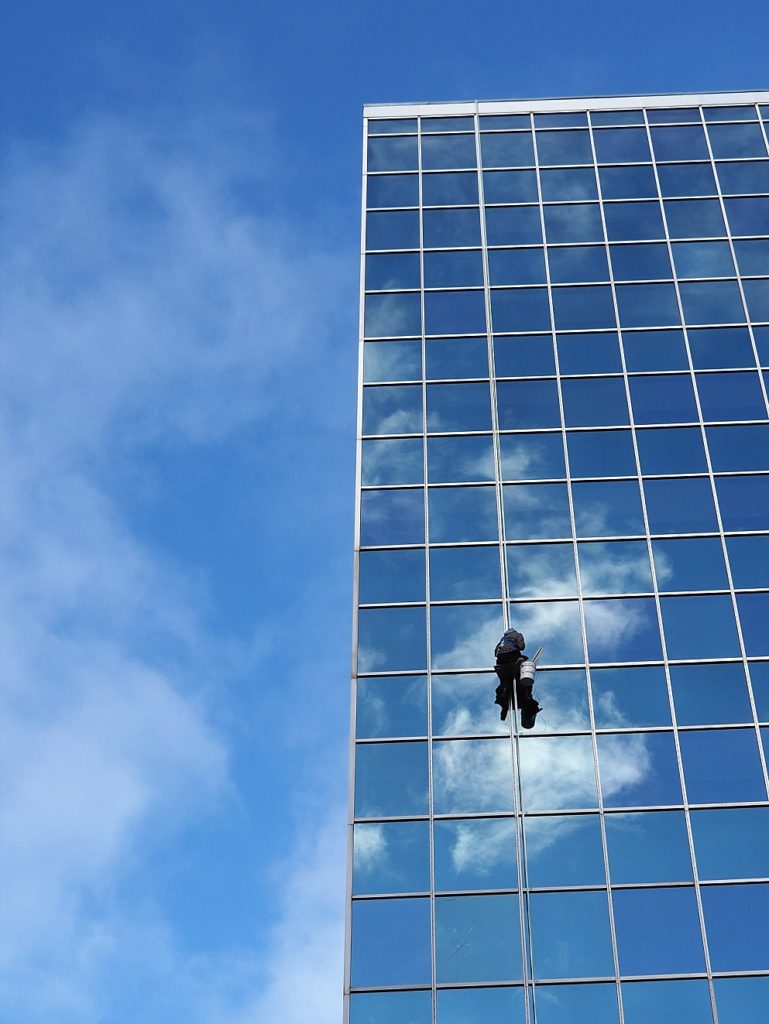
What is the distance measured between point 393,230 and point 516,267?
13.5 ft

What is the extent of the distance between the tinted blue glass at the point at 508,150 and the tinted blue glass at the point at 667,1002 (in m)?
26.4

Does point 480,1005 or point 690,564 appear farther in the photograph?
point 690,564

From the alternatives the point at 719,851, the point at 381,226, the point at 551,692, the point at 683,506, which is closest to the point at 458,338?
the point at 381,226

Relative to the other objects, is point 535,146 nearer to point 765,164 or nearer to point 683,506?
point 765,164

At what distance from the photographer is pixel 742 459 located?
124 ft

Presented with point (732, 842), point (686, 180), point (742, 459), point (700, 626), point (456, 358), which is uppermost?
point (686, 180)

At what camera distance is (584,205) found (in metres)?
44.1

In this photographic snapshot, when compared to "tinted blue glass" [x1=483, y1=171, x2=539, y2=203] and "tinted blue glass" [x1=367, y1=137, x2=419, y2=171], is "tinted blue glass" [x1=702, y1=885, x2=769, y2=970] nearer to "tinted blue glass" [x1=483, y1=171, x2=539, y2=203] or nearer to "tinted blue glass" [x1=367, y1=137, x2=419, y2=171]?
"tinted blue glass" [x1=483, y1=171, x2=539, y2=203]

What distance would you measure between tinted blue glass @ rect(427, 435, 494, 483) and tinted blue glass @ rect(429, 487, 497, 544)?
40 cm

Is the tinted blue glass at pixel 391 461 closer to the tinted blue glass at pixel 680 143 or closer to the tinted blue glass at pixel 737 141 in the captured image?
the tinted blue glass at pixel 680 143

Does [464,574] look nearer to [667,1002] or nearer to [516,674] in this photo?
[516,674]

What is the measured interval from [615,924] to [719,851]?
2.86m

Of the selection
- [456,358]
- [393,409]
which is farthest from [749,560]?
[393,409]

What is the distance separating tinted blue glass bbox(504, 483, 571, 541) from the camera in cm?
3631
